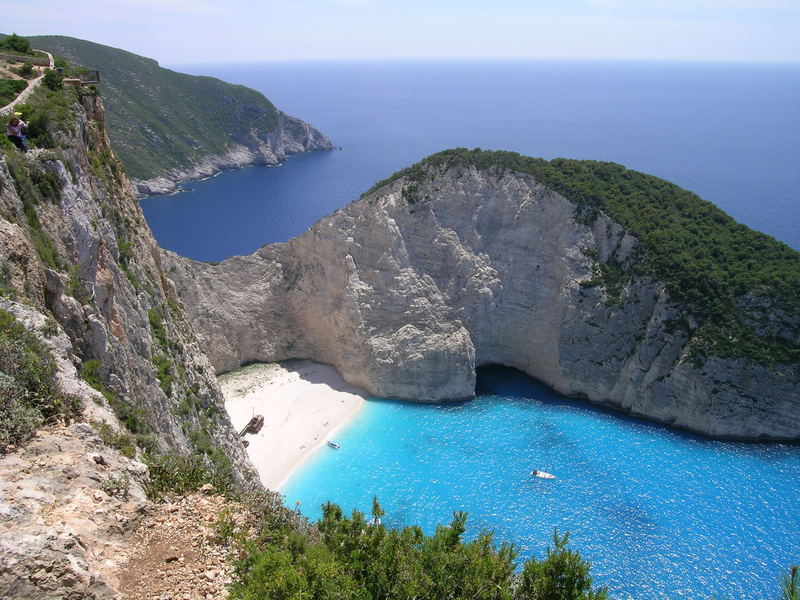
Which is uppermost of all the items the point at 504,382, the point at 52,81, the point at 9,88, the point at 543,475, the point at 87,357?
the point at 52,81

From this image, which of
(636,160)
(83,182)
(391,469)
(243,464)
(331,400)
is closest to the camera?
(83,182)

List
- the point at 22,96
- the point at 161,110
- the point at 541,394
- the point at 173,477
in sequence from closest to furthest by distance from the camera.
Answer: the point at 173,477
the point at 22,96
the point at 541,394
the point at 161,110

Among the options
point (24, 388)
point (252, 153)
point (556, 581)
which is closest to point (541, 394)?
point (556, 581)

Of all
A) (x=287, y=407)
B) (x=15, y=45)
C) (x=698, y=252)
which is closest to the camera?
(x=15, y=45)

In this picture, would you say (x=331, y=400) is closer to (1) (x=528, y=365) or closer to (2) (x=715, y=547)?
(1) (x=528, y=365)

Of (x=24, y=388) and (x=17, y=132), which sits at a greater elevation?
(x=17, y=132)

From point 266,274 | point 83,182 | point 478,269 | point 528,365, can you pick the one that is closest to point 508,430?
point 528,365

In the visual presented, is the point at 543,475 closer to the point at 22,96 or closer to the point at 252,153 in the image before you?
the point at 22,96
